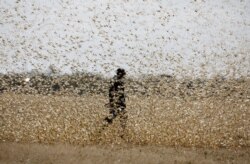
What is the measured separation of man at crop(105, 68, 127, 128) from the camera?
10.9 metres

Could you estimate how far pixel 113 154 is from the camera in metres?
8.76

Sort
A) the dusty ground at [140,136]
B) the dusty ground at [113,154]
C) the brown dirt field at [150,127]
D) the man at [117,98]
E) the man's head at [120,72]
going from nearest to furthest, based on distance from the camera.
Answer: the dusty ground at [113,154] < the dusty ground at [140,136] < the brown dirt field at [150,127] < the man at [117,98] < the man's head at [120,72]

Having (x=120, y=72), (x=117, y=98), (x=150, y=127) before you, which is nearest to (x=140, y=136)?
(x=150, y=127)

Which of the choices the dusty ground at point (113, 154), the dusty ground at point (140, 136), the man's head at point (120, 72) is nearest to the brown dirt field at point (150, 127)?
the dusty ground at point (140, 136)

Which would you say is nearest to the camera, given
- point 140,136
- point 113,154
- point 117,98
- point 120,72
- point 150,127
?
point 113,154

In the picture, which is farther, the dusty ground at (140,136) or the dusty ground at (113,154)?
the dusty ground at (140,136)

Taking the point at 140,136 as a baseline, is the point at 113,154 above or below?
below

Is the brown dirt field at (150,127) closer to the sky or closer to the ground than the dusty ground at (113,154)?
closer to the sky

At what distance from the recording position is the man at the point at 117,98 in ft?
35.9

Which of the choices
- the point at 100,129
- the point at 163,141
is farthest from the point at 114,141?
the point at 163,141

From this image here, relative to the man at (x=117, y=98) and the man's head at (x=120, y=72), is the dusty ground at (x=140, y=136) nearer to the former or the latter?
the man at (x=117, y=98)

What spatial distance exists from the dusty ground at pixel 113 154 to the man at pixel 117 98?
1381 millimetres

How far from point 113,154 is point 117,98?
276 cm

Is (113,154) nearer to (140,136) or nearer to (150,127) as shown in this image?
(140,136)
